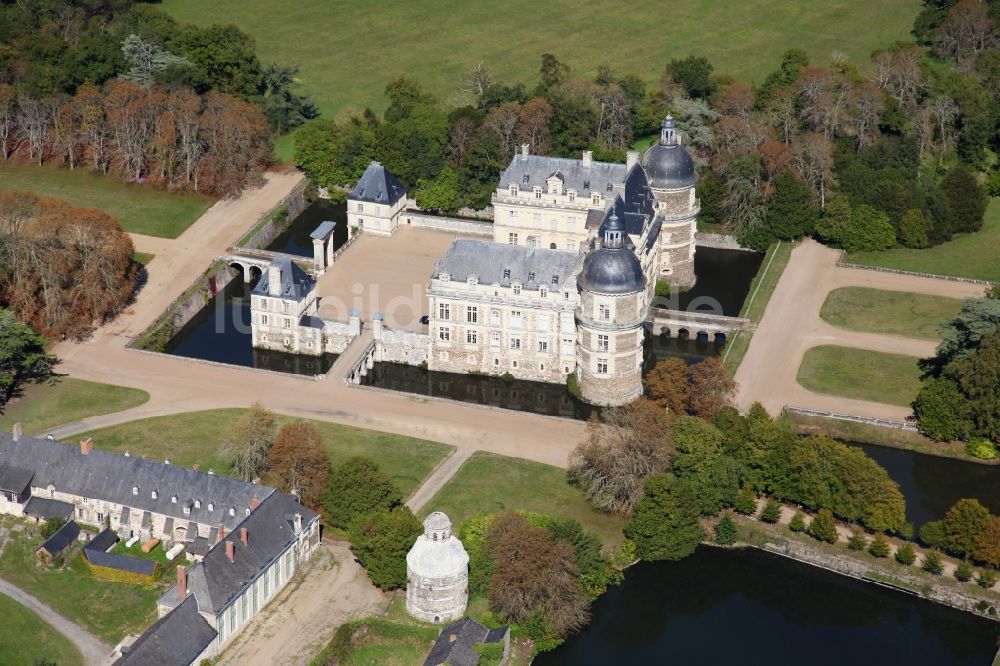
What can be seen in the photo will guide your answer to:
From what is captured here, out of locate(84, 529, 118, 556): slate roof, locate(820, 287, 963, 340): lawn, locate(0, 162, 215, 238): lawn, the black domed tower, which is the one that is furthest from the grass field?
locate(84, 529, 118, 556): slate roof

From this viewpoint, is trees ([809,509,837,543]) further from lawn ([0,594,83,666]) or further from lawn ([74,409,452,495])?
lawn ([0,594,83,666])

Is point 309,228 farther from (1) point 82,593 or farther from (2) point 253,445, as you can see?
(1) point 82,593

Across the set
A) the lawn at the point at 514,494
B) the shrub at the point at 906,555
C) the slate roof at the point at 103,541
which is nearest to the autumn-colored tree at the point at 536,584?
the lawn at the point at 514,494

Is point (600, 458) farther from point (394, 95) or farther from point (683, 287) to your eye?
point (394, 95)

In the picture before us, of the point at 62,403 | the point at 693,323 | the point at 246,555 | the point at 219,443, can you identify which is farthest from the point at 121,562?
the point at 693,323

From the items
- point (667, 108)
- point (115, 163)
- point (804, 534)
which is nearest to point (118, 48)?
point (115, 163)

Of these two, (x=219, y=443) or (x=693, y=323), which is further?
(x=693, y=323)
